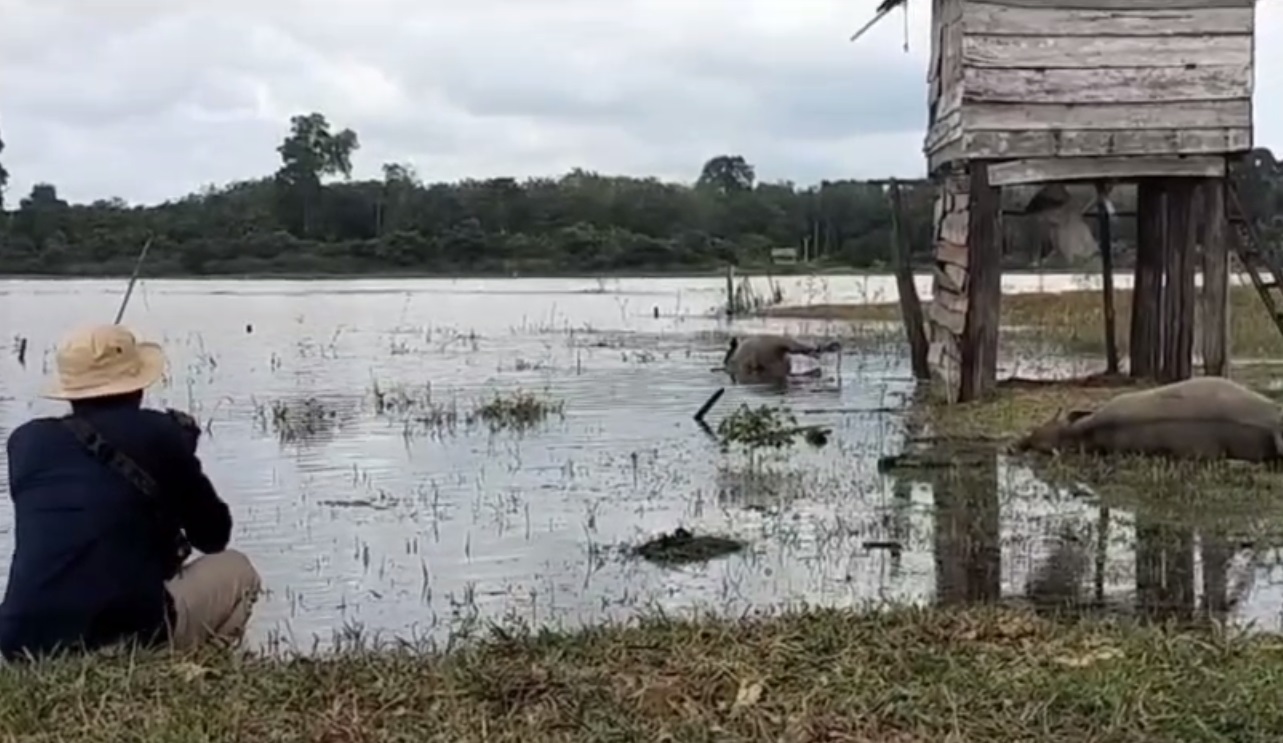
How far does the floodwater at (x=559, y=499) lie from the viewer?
8.23 metres

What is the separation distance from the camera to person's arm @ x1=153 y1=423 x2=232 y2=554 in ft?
19.2

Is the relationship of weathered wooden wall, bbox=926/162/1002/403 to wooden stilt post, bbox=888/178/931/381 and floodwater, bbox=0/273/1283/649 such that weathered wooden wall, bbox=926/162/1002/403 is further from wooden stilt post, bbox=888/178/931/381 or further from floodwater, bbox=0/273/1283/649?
wooden stilt post, bbox=888/178/931/381

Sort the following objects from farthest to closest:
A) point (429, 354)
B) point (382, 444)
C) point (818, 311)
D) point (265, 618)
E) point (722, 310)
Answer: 1. point (722, 310)
2. point (818, 311)
3. point (429, 354)
4. point (382, 444)
5. point (265, 618)

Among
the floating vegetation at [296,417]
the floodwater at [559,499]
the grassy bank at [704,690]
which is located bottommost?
the floodwater at [559,499]

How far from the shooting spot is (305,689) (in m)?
5.17

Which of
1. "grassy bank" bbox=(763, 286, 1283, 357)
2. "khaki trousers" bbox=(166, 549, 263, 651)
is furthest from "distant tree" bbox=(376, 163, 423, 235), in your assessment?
"khaki trousers" bbox=(166, 549, 263, 651)

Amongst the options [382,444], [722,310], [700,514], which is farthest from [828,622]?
[722,310]

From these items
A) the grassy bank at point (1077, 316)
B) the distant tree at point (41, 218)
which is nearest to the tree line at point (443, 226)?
the distant tree at point (41, 218)

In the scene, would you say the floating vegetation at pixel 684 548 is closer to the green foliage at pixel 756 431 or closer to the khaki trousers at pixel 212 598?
the khaki trousers at pixel 212 598

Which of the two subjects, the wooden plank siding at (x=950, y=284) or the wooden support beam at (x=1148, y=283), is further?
the wooden support beam at (x=1148, y=283)

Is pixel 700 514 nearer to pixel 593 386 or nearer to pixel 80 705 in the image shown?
pixel 80 705

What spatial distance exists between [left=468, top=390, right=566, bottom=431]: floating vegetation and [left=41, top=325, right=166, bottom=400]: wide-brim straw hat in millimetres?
9707

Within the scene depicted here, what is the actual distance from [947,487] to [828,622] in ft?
18.2

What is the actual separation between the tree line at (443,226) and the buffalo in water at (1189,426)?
1935 inches
